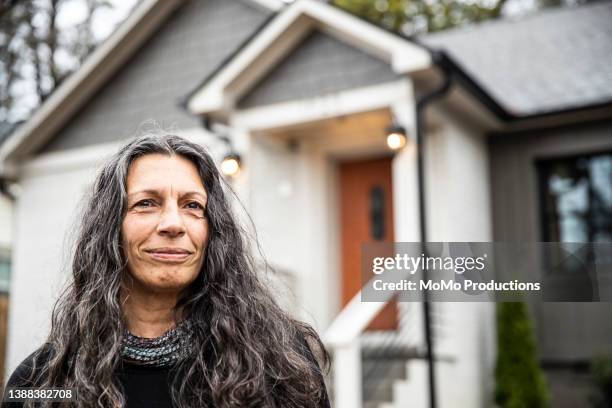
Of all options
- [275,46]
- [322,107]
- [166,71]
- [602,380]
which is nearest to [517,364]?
[602,380]

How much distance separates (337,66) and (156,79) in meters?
3.18

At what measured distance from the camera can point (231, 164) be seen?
7.28 meters

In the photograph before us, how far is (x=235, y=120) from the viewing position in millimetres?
7746

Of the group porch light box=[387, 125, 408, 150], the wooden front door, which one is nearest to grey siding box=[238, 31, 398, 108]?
porch light box=[387, 125, 408, 150]

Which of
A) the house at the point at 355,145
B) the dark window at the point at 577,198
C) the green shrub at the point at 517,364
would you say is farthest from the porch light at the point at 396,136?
the dark window at the point at 577,198

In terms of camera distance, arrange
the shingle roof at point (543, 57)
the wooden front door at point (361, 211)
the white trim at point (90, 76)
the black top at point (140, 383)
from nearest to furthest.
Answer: the black top at point (140, 383), the shingle roof at point (543, 57), the wooden front door at point (361, 211), the white trim at point (90, 76)

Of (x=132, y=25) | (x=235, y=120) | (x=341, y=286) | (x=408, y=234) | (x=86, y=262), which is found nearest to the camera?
(x=86, y=262)

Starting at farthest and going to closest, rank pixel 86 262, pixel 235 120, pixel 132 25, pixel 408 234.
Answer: pixel 132 25
pixel 235 120
pixel 408 234
pixel 86 262

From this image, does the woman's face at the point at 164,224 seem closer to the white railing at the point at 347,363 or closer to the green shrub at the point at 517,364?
the white railing at the point at 347,363

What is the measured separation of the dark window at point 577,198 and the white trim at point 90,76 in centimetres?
513

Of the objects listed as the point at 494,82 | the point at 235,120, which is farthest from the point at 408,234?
the point at 494,82

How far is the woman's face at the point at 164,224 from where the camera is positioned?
5.28 ft

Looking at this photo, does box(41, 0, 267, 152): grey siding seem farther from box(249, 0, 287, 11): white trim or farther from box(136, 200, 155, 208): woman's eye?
box(136, 200, 155, 208): woman's eye

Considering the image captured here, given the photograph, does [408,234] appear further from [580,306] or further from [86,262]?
[86,262]
